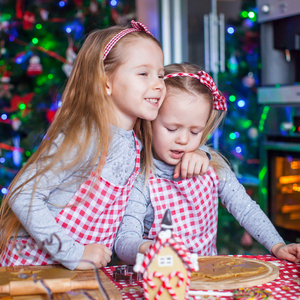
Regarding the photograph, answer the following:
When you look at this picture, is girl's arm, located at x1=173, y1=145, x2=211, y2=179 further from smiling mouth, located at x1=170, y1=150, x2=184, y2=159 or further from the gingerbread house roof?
the gingerbread house roof

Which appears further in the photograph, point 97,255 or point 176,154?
point 176,154

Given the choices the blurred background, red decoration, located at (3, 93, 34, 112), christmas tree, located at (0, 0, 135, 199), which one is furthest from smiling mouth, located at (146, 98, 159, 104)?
red decoration, located at (3, 93, 34, 112)

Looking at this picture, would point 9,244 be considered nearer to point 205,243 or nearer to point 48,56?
point 205,243

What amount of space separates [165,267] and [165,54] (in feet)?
9.29

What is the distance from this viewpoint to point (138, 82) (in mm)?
1216

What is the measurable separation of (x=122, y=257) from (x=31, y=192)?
264 millimetres

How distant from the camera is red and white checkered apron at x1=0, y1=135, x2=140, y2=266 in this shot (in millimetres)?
1208

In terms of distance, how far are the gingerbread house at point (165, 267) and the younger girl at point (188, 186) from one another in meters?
0.49

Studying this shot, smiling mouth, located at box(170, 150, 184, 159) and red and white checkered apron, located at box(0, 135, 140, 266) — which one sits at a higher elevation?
smiling mouth, located at box(170, 150, 184, 159)

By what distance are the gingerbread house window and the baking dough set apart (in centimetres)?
20

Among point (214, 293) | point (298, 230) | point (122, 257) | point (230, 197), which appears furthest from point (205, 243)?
point (298, 230)

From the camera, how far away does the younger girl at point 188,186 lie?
135 cm

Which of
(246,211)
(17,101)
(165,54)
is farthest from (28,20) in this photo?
(246,211)

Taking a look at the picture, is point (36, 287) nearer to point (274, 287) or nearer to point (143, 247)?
point (143, 247)
